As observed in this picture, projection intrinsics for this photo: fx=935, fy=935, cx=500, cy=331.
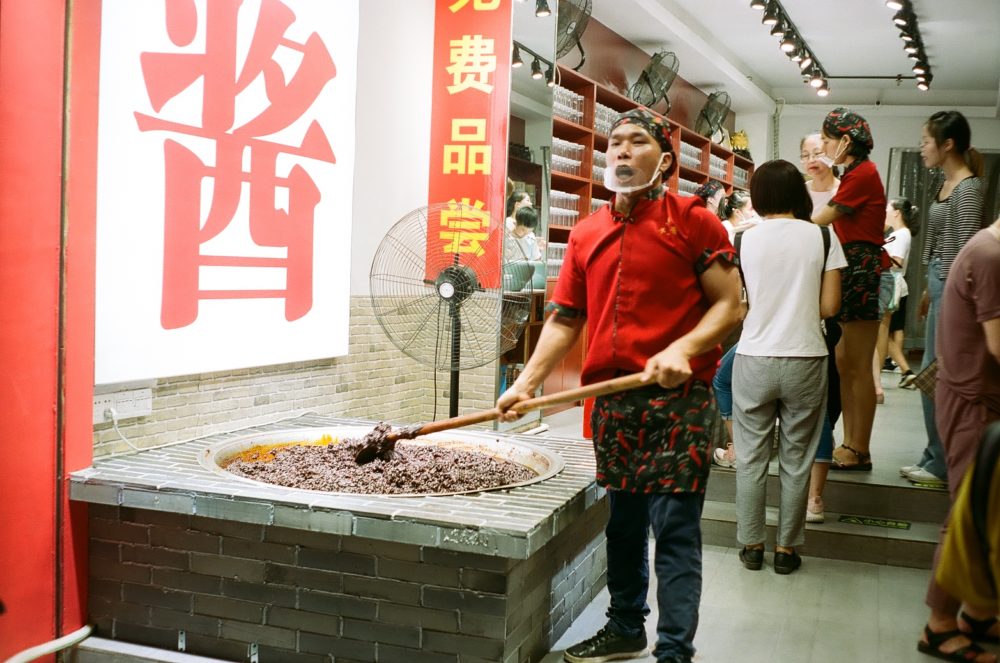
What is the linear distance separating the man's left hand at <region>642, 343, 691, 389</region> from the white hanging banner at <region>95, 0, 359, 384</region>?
1.77m

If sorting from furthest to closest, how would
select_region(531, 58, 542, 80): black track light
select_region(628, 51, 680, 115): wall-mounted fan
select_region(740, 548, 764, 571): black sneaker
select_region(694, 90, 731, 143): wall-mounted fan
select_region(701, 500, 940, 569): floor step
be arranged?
select_region(694, 90, 731, 143): wall-mounted fan → select_region(628, 51, 680, 115): wall-mounted fan → select_region(531, 58, 542, 80): black track light → select_region(701, 500, 940, 569): floor step → select_region(740, 548, 764, 571): black sneaker

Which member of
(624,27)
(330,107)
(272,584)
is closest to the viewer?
(272,584)

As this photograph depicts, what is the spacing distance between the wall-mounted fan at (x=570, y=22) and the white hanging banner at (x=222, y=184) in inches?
105

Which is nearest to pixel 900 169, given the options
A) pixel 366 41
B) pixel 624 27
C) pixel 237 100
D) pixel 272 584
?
pixel 624 27

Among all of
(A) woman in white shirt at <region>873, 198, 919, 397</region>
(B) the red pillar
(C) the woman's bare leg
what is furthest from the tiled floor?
(A) woman in white shirt at <region>873, 198, 919, 397</region>

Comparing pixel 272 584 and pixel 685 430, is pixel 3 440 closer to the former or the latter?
pixel 272 584

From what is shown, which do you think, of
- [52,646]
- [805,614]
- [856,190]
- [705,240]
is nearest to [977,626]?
[805,614]

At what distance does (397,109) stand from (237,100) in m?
1.55

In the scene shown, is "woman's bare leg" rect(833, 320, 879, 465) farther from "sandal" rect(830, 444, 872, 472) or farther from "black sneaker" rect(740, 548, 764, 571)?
"black sneaker" rect(740, 548, 764, 571)

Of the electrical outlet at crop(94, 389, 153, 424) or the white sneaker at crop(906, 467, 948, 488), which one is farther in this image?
the white sneaker at crop(906, 467, 948, 488)

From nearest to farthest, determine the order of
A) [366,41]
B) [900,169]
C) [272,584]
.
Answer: [272,584] → [366,41] → [900,169]

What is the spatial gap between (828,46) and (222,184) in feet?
28.5

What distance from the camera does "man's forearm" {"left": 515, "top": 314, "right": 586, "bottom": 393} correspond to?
274 centimetres

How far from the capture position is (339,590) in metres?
2.64
